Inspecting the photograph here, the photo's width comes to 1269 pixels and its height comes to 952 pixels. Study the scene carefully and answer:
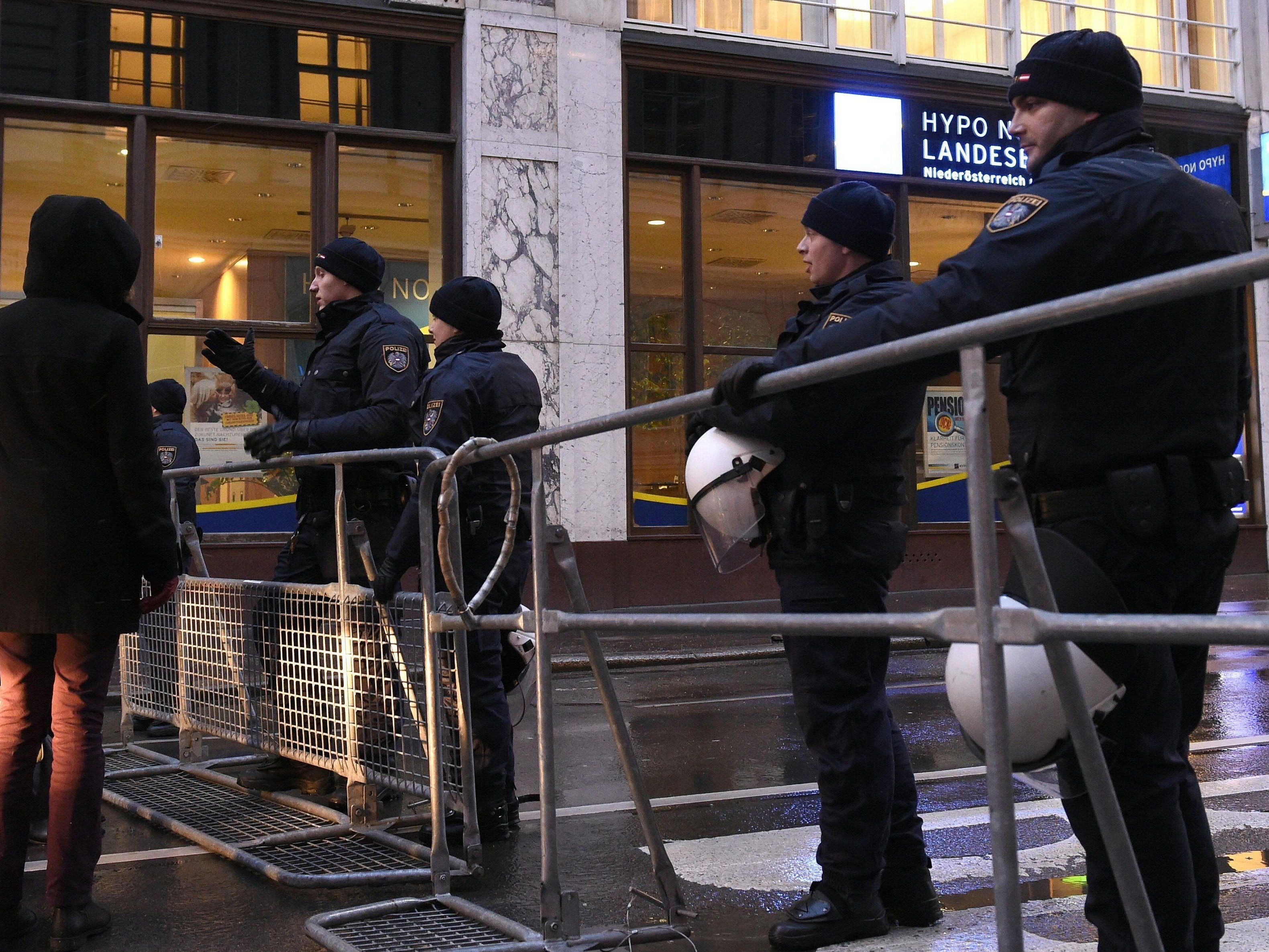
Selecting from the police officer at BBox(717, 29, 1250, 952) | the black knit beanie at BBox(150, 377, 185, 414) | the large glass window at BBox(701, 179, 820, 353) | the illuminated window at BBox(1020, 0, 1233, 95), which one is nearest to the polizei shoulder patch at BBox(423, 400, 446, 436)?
the police officer at BBox(717, 29, 1250, 952)

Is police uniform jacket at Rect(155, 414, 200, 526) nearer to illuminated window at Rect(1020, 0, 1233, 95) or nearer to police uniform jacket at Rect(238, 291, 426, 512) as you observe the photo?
police uniform jacket at Rect(238, 291, 426, 512)

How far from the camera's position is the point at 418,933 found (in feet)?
13.1

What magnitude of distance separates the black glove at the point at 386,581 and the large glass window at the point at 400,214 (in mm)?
9417

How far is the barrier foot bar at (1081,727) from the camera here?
2369 millimetres

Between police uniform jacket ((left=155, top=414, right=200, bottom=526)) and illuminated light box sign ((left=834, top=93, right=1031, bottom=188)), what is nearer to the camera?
police uniform jacket ((left=155, top=414, right=200, bottom=526))

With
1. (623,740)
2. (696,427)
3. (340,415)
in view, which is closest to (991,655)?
(696,427)

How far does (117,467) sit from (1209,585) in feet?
10.2

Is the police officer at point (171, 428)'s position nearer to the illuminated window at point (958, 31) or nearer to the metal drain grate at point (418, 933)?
the metal drain grate at point (418, 933)

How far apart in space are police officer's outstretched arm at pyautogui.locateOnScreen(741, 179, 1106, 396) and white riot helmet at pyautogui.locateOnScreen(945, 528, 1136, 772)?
53 cm

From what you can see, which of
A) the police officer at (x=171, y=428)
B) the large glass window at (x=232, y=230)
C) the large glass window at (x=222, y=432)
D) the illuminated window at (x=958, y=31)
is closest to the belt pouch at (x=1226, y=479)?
the police officer at (x=171, y=428)

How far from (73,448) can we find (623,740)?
192 cm

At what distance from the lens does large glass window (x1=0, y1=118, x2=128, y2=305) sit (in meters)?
12.9

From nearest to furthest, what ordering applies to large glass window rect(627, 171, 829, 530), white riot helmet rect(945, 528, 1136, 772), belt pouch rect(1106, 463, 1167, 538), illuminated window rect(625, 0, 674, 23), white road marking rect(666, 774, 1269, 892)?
white riot helmet rect(945, 528, 1136, 772)
belt pouch rect(1106, 463, 1167, 538)
white road marking rect(666, 774, 1269, 892)
large glass window rect(627, 171, 829, 530)
illuminated window rect(625, 0, 674, 23)

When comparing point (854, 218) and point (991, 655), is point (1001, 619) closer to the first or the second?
point (991, 655)
